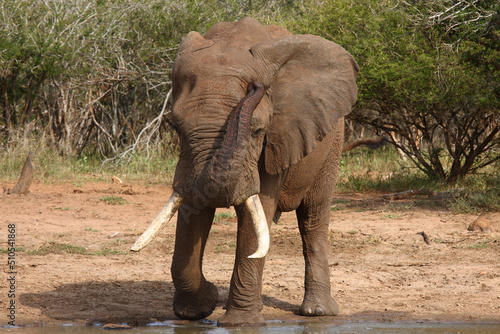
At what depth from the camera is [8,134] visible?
540 inches

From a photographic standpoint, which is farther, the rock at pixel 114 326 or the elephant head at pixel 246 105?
the rock at pixel 114 326

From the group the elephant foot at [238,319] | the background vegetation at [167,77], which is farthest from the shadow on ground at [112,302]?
the background vegetation at [167,77]

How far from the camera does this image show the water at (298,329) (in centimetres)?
483

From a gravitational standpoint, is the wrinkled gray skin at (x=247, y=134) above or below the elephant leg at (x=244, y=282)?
above

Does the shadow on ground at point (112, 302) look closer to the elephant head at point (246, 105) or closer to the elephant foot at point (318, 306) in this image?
the elephant foot at point (318, 306)

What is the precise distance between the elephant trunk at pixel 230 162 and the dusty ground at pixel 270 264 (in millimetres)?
1666

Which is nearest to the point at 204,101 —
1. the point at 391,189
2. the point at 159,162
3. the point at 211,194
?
the point at 211,194

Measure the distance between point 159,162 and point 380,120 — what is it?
4.18 m

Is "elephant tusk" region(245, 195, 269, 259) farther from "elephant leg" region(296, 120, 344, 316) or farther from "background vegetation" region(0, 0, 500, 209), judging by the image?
"background vegetation" region(0, 0, 500, 209)

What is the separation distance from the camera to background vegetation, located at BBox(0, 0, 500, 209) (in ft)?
33.7

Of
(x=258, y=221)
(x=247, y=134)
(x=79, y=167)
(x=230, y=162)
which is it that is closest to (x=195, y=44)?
(x=247, y=134)

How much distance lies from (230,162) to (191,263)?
1153mm

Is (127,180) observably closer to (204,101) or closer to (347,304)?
(347,304)

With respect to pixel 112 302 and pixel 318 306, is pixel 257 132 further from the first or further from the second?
pixel 112 302
